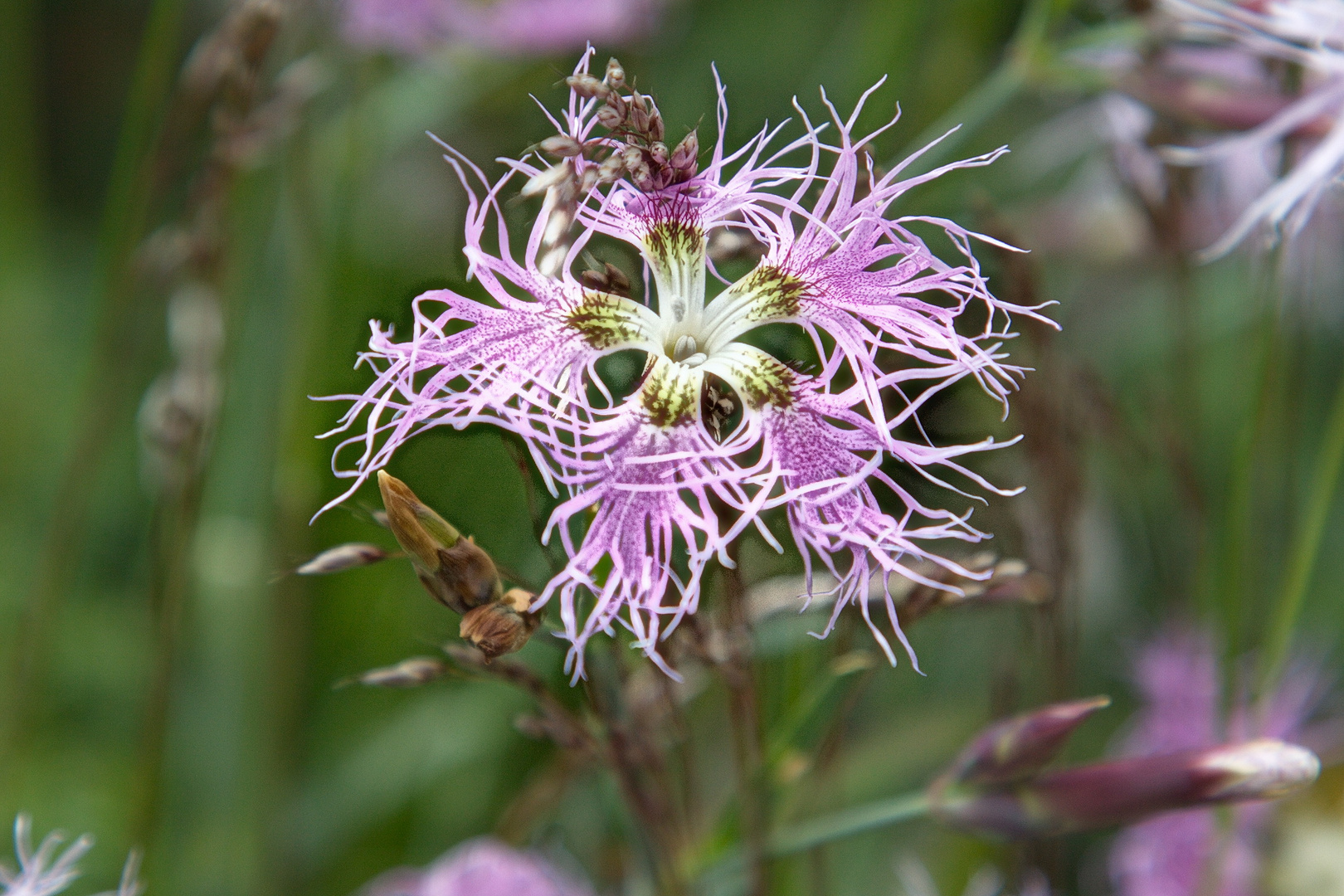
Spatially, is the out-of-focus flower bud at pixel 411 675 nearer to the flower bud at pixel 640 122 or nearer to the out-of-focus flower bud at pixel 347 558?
the out-of-focus flower bud at pixel 347 558

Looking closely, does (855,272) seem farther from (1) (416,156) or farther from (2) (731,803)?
(1) (416,156)

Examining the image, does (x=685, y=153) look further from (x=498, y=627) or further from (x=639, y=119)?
(x=498, y=627)

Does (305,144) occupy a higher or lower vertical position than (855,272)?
higher

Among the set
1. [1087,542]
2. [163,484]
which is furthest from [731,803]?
[1087,542]

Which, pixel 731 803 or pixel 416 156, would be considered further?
pixel 416 156

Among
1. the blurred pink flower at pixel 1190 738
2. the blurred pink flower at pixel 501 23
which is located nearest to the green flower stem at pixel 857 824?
the blurred pink flower at pixel 1190 738

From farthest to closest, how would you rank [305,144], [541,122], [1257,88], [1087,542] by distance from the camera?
[1087,542] → [541,122] → [305,144] → [1257,88]
